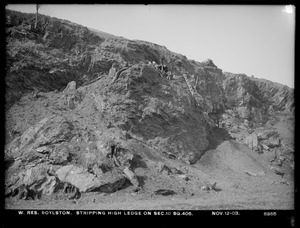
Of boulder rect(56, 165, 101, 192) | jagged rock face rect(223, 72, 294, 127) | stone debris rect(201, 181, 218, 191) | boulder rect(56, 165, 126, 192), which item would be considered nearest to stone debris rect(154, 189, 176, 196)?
boulder rect(56, 165, 126, 192)

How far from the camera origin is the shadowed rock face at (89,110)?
1391 centimetres

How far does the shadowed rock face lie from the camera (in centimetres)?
1391

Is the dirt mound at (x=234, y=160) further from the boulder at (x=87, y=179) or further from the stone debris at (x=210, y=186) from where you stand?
the boulder at (x=87, y=179)

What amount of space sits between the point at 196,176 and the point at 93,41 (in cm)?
2301

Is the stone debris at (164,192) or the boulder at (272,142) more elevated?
the boulder at (272,142)

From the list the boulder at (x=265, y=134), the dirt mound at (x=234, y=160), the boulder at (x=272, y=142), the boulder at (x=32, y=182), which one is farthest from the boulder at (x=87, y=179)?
the boulder at (x=265, y=134)

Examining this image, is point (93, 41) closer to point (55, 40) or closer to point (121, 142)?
point (55, 40)

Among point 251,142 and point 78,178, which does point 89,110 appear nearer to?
point 78,178

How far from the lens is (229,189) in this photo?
53.1 ft

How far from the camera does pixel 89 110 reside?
19953 millimetres

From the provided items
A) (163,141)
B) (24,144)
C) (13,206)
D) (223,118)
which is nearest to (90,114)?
(24,144)

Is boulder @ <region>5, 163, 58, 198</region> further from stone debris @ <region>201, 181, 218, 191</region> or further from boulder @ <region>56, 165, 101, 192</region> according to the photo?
stone debris @ <region>201, 181, 218, 191</region>

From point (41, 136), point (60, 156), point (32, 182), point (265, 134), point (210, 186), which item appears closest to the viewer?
point (32, 182)

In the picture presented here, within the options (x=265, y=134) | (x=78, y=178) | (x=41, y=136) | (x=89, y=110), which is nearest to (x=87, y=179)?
(x=78, y=178)
